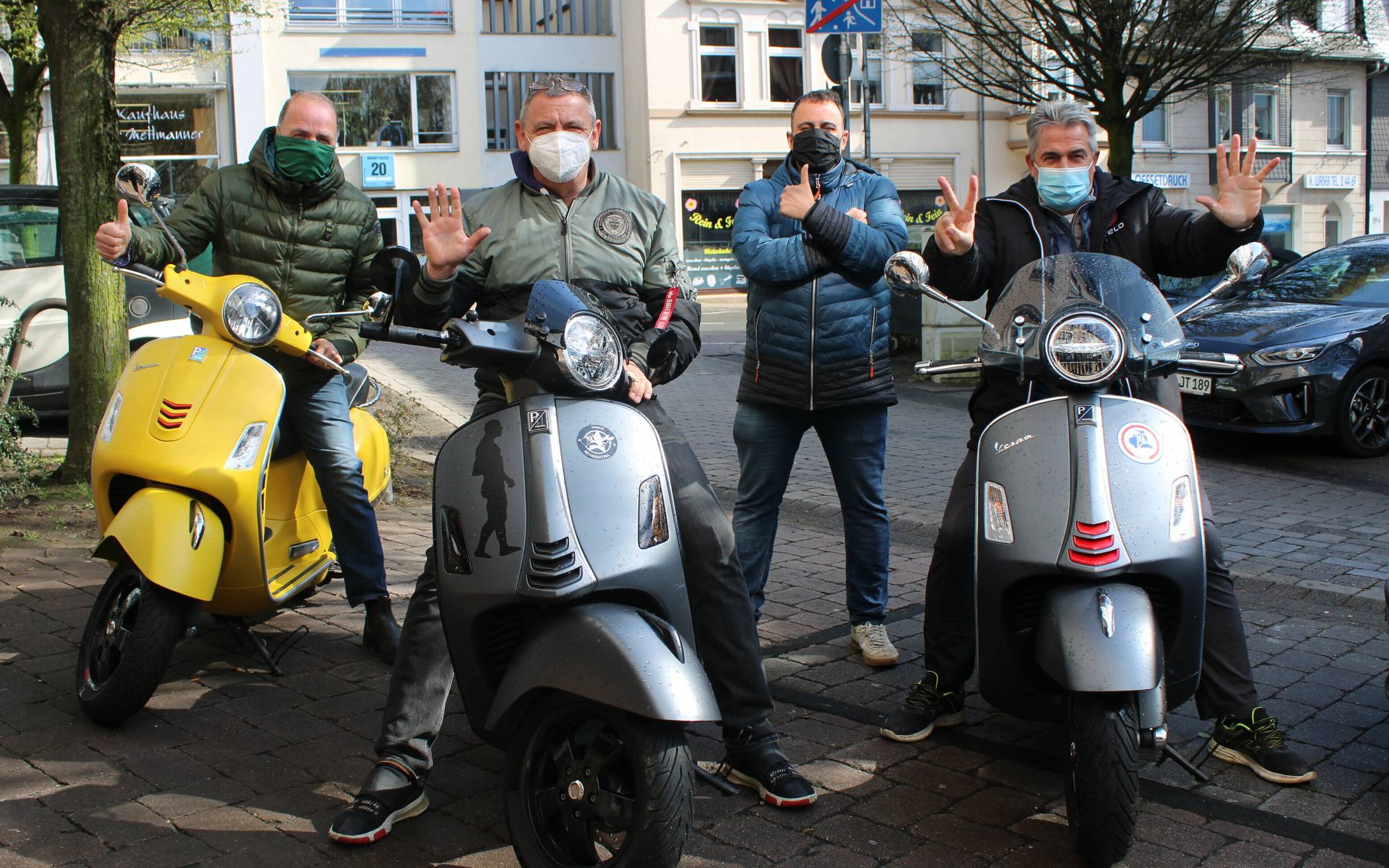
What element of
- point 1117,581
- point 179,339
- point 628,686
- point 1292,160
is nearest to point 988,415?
point 1117,581

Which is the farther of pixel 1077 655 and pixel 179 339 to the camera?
pixel 179 339

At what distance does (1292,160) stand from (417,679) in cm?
3898

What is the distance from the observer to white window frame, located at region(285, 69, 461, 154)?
33500mm

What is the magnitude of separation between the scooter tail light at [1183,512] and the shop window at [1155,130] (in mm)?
36571

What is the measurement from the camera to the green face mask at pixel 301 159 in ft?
14.7

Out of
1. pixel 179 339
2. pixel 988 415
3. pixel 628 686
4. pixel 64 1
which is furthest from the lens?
pixel 64 1

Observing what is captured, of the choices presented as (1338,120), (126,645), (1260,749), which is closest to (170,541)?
(126,645)

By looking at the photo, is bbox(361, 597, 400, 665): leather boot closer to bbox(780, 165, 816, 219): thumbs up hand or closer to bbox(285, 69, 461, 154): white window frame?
bbox(780, 165, 816, 219): thumbs up hand

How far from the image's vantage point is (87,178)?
684 centimetres

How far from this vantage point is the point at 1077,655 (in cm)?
307

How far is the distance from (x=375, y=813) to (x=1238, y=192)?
9.63 ft

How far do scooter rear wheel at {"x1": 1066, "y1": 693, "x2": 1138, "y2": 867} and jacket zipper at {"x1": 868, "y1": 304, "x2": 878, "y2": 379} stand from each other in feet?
5.70

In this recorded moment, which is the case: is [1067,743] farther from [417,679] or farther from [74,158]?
[74,158]

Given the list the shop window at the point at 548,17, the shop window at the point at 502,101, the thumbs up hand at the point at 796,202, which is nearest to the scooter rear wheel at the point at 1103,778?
the thumbs up hand at the point at 796,202
